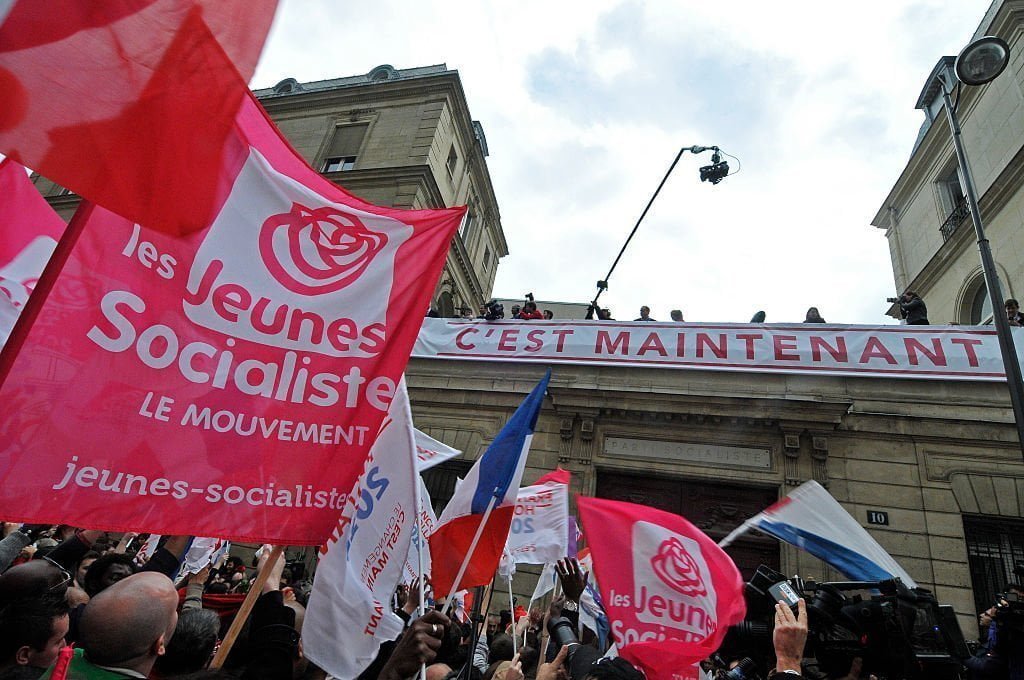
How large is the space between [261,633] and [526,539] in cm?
385

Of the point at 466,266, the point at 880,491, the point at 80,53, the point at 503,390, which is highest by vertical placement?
the point at 466,266

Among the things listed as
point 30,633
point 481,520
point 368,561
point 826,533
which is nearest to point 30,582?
point 30,633

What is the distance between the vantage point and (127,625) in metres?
1.74

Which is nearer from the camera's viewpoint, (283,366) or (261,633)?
(261,633)

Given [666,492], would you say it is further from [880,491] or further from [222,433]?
[222,433]

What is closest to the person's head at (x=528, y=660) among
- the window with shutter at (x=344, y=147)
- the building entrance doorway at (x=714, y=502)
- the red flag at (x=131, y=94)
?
the red flag at (x=131, y=94)

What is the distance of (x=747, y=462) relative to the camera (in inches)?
389

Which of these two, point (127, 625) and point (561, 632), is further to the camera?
point (561, 632)

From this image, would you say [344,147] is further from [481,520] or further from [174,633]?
[174,633]

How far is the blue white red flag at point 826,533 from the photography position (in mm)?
3424

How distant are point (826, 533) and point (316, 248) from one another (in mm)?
3518

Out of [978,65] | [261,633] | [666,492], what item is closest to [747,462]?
[666,492]

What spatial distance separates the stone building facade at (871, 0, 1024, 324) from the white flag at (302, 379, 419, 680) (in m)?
12.8

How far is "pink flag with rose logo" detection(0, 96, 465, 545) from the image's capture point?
1.99m
